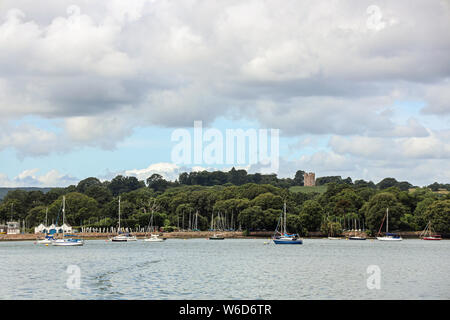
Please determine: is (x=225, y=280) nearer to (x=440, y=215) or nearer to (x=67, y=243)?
(x=67, y=243)

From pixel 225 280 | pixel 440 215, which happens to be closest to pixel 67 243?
pixel 225 280

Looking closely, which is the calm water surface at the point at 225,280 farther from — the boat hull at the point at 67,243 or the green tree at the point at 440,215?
the green tree at the point at 440,215

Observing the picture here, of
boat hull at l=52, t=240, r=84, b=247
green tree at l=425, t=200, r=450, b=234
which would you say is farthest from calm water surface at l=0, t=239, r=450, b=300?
green tree at l=425, t=200, r=450, b=234

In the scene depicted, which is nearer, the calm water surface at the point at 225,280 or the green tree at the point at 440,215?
the calm water surface at the point at 225,280

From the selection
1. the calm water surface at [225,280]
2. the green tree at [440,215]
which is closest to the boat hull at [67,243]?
the calm water surface at [225,280]

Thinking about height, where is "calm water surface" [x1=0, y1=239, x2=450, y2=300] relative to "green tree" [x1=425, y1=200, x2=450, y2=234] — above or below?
below

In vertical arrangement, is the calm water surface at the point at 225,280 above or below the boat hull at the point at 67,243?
above

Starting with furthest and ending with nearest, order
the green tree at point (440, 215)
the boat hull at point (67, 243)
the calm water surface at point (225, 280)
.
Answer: the green tree at point (440, 215)
the boat hull at point (67, 243)
the calm water surface at point (225, 280)

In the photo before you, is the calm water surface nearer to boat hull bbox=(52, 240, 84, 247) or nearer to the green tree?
boat hull bbox=(52, 240, 84, 247)

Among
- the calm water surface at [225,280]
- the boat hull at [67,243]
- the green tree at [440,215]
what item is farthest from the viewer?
the green tree at [440,215]

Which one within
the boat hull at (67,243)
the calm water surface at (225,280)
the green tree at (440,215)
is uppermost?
the green tree at (440,215)
